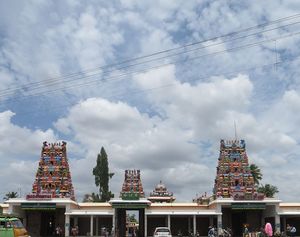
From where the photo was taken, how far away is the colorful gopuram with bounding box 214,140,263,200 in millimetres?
47969

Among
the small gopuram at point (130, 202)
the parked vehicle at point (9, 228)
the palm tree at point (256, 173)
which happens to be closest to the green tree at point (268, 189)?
the palm tree at point (256, 173)

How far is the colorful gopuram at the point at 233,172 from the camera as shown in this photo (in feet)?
157

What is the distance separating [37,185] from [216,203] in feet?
62.7

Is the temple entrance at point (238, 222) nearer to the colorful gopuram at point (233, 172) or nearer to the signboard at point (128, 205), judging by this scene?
the colorful gopuram at point (233, 172)

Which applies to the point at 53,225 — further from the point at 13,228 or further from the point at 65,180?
the point at 13,228

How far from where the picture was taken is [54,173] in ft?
164

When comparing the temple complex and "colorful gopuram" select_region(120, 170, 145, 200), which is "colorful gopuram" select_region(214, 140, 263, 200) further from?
"colorful gopuram" select_region(120, 170, 145, 200)

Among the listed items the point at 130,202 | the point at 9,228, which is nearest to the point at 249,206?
the point at 130,202

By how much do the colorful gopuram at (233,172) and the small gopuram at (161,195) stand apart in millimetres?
18508

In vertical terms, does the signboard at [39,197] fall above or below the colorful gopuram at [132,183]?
below

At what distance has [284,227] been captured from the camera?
47.2 metres

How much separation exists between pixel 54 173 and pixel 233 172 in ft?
62.9

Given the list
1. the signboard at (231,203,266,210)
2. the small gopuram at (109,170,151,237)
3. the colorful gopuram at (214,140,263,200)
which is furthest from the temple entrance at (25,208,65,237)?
the signboard at (231,203,266,210)

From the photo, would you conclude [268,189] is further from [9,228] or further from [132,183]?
[9,228]
